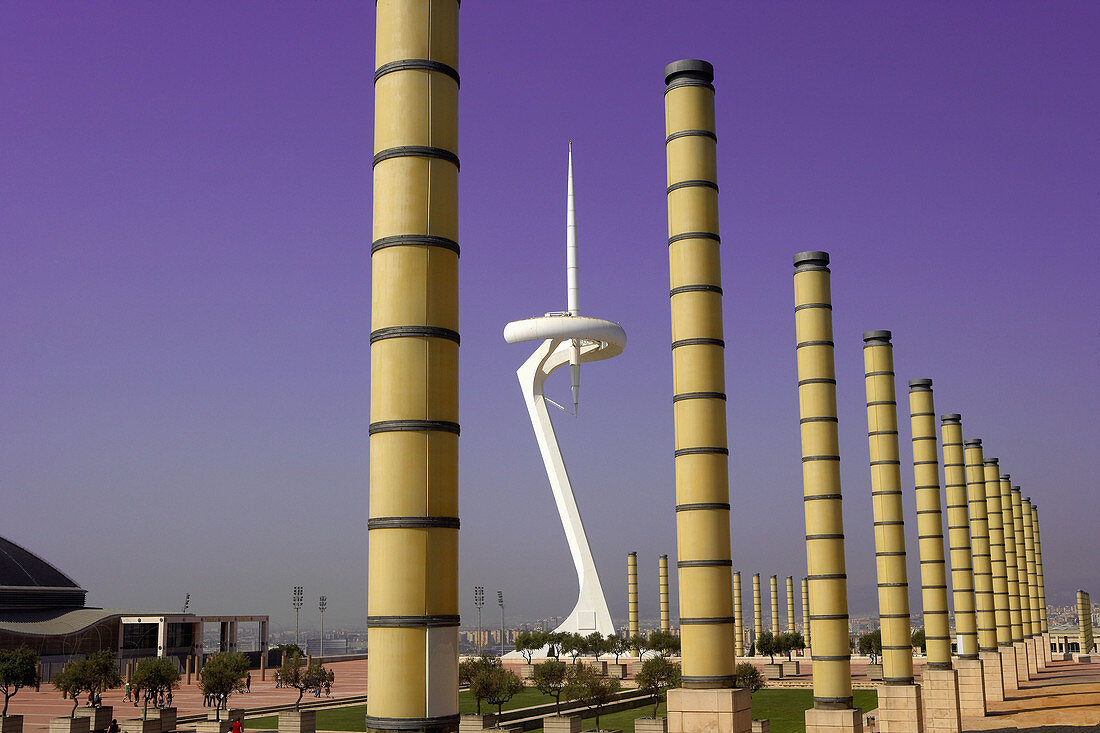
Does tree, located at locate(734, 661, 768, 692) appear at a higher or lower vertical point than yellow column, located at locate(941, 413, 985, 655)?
lower

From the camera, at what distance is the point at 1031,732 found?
26672 millimetres

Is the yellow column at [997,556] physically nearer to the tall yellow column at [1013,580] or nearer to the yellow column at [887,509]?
the tall yellow column at [1013,580]

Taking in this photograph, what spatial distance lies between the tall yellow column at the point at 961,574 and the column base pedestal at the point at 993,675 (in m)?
1.68

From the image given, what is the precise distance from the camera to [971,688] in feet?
109

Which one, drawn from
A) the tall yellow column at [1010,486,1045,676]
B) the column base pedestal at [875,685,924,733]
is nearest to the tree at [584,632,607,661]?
the tall yellow column at [1010,486,1045,676]

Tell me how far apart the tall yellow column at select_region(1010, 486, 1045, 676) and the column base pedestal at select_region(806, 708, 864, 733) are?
108 ft

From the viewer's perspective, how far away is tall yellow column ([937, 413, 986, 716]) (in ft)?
109

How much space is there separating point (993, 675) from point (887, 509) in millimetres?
12370

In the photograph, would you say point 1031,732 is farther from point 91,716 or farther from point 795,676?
point 795,676

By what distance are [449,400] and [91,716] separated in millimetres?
28564

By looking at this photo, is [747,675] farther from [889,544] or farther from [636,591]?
[636,591]

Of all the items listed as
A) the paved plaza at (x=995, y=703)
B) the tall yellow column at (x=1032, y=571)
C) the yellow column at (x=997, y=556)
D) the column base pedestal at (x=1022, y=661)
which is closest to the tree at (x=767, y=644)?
the paved plaza at (x=995, y=703)

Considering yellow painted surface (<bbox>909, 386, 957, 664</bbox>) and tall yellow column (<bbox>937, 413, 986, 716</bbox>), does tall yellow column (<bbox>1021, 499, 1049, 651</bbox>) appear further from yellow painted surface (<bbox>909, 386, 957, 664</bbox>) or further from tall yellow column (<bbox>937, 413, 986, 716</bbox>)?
yellow painted surface (<bbox>909, 386, 957, 664</bbox>)

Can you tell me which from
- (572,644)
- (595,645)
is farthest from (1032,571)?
(572,644)
